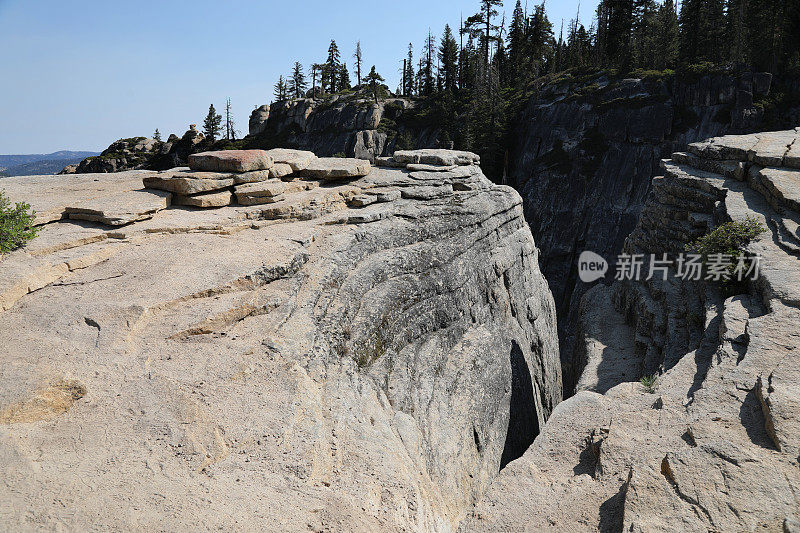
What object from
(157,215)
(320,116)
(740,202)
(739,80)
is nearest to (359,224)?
(157,215)

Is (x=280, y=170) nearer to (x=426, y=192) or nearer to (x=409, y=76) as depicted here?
(x=426, y=192)

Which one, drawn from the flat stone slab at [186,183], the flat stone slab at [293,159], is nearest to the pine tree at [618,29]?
the flat stone slab at [293,159]

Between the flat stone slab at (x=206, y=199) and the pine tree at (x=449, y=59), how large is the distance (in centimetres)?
6295

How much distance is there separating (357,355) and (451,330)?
512 cm

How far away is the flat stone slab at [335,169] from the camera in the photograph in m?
18.8

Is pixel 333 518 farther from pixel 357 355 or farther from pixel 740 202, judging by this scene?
pixel 740 202

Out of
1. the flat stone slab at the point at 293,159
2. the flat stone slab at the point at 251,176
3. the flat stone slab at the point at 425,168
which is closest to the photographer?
the flat stone slab at the point at 251,176

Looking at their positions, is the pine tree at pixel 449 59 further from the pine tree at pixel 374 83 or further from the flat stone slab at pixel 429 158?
the flat stone slab at pixel 429 158

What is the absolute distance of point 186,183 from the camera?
1523 centimetres

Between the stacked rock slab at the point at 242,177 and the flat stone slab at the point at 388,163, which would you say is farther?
the flat stone slab at the point at 388,163

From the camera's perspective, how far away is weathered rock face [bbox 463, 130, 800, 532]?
5.84 metres

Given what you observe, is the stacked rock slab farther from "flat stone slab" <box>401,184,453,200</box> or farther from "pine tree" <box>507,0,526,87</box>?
"pine tree" <box>507,0,526,87</box>

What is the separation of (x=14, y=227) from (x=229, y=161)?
22.7ft

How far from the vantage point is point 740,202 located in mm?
17453
